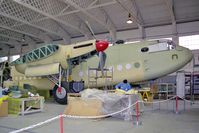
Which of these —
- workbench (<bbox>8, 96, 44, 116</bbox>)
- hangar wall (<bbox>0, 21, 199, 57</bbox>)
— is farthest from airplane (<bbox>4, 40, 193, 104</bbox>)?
hangar wall (<bbox>0, 21, 199, 57</bbox>)

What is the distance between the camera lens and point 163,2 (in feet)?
51.0

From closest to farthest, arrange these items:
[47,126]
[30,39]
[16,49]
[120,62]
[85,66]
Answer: [47,126]
[120,62]
[85,66]
[30,39]
[16,49]

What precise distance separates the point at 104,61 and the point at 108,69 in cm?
50

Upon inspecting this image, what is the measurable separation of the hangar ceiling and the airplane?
4.84 metres

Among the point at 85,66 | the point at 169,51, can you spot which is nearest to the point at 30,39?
the point at 85,66

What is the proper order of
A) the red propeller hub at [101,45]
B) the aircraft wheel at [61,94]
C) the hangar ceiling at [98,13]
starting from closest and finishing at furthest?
the red propeller hub at [101,45]
the aircraft wheel at [61,94]
the hangar ceiling at [98,13]

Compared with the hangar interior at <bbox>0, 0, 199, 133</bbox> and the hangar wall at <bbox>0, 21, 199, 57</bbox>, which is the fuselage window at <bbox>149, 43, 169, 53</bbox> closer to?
the hangar interior at <bbox>0, 0, 199, 133</bbox>

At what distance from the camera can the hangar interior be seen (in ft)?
19.8

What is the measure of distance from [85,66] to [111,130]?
674 cm

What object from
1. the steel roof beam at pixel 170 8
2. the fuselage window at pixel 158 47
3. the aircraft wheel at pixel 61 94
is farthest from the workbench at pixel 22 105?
the steel roof beam at pixel 170 8

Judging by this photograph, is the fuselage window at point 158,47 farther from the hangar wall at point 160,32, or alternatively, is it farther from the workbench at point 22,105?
the hangar wall at point 160,32

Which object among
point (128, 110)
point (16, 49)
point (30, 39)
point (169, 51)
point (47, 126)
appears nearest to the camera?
point (47, 126)

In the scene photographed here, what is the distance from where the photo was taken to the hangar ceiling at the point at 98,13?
596 inches

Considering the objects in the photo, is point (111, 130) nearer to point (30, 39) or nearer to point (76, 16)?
point (76, 16)
